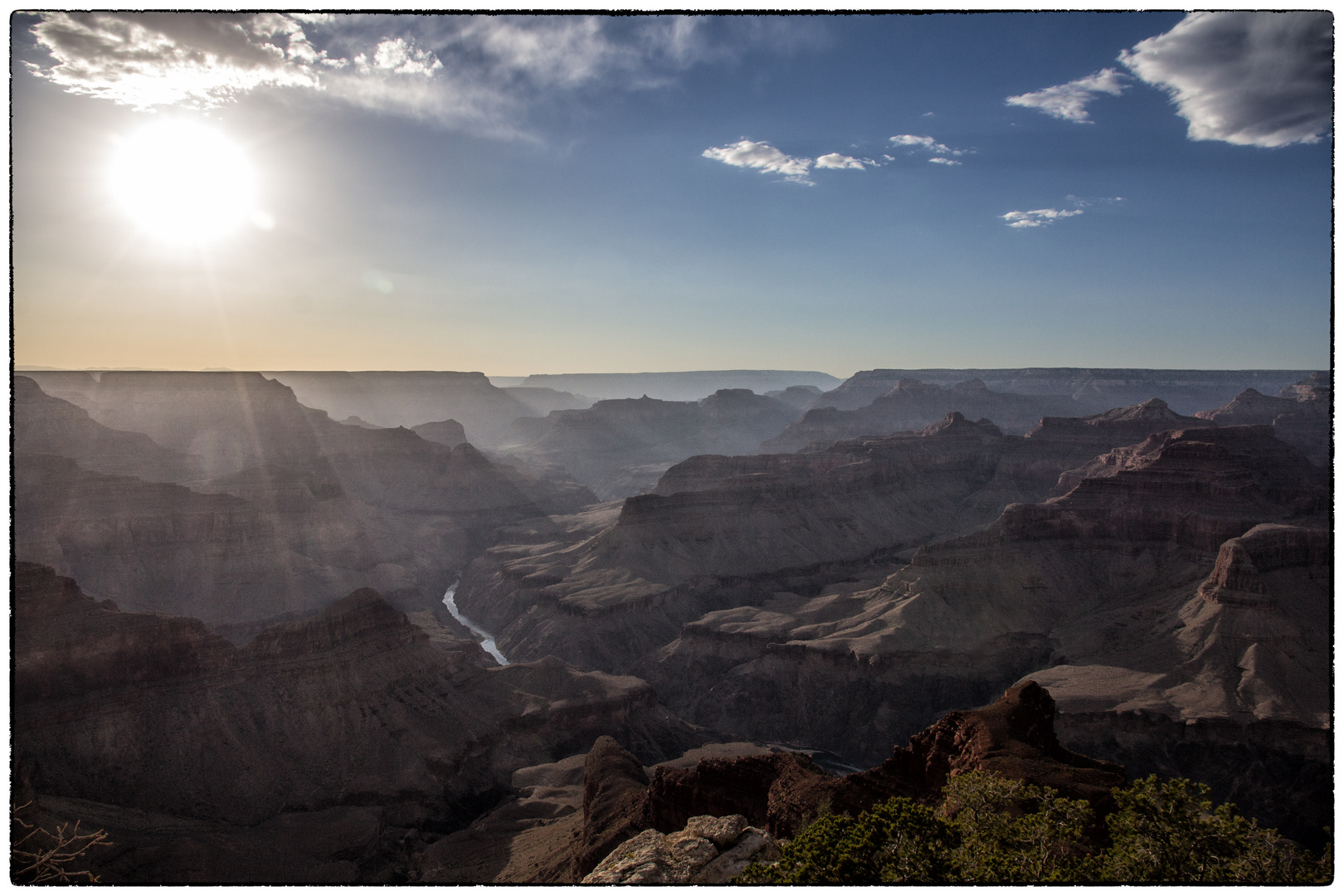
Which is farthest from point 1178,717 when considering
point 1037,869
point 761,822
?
point 1037,869

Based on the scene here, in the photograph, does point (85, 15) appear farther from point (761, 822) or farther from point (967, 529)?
point (967, 529)

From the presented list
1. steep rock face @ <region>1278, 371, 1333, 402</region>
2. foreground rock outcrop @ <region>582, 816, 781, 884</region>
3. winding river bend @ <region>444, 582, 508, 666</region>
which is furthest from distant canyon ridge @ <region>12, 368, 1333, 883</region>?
foreground rock outcrop @ <region>582, 816, 781, 884</region>

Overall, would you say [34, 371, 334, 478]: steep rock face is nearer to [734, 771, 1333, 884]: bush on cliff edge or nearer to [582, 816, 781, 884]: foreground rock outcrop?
[582, 816, 781, 884]: foreground rock outcrop

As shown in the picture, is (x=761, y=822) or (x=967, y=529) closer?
(x=761, y=822)

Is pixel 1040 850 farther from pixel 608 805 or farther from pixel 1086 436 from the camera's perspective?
pixel 1086 436

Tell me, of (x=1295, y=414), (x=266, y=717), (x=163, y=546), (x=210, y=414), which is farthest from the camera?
(x=210, y=414)

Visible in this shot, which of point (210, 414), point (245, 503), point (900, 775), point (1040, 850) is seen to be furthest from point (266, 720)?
point (210, 414)
